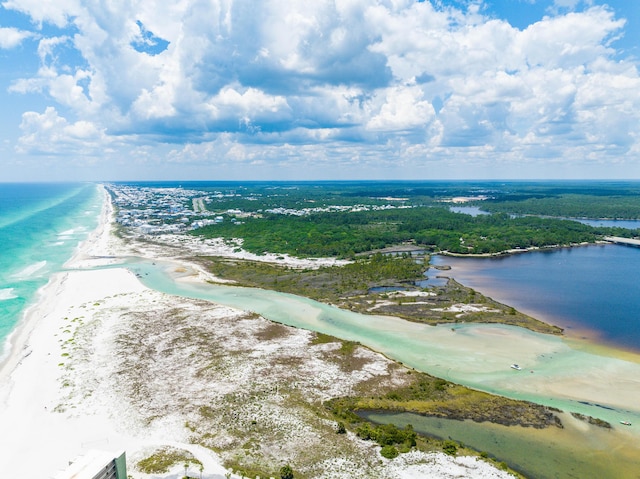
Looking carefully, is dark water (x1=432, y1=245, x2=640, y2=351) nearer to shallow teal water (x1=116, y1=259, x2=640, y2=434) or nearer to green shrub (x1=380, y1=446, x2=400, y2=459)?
shallow teal water (x1=116, y1=259, x2=640, y2=434)

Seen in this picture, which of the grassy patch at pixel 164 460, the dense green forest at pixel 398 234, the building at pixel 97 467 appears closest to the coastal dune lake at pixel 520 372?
the grassy patch at pixel 164 460

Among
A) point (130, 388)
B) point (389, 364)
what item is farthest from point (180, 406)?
point (389, 364)

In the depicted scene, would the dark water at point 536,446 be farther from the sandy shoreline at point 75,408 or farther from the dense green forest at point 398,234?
the dense green forest at point 398,234

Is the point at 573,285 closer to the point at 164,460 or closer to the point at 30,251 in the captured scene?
the point at 164,460

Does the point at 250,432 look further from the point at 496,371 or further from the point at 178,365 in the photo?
the point at 496,371

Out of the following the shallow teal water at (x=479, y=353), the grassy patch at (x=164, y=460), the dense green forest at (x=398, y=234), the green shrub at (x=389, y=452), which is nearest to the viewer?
the grassy patch at (x=164, y=460)
